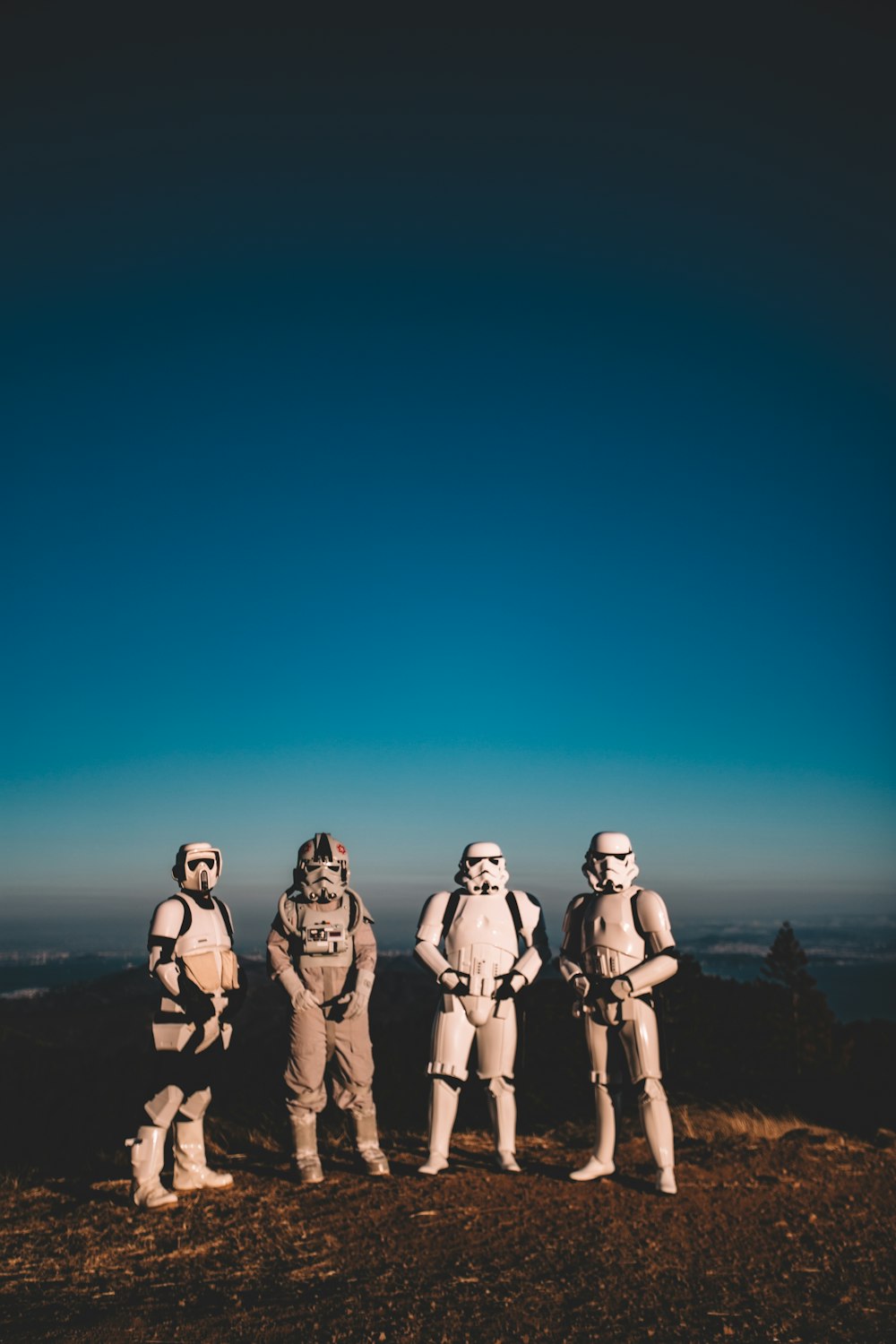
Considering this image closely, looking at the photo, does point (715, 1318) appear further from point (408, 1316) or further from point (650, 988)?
point (650, 988)

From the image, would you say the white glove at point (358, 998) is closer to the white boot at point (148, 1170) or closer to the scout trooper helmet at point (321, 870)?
the scout trooper helmet at point (321, 870)

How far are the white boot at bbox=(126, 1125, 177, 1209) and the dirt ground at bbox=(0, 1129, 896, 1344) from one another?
0.11 m

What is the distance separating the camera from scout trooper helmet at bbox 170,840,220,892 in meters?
6.88

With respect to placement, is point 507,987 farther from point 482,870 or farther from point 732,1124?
point 732,1124

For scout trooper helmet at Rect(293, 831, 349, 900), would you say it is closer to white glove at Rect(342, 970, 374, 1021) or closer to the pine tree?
white glove at Rect(342, 970, 374, 1021)

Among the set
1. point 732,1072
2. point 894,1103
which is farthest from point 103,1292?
point 732,1072

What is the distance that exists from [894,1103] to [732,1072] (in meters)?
2.88

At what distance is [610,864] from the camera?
278 inches

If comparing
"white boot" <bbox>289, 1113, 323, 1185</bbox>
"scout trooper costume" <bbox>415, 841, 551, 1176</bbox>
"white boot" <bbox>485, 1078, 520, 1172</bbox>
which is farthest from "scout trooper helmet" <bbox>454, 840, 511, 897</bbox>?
"white boot" <bbox>289, 1113, 323, 1185</bbox>

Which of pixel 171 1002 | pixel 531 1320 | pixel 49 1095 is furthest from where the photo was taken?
pixel 49 1095

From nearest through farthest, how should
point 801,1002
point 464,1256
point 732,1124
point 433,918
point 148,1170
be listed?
1. point 464,1256
2. point 148,1170
3. point 433,918
4. point 732,1124
5. point 801,1002

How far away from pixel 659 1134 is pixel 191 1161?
3.36 m

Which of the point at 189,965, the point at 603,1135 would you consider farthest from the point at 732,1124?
the point at 189,965

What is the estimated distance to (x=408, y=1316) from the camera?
4469 millimetres
